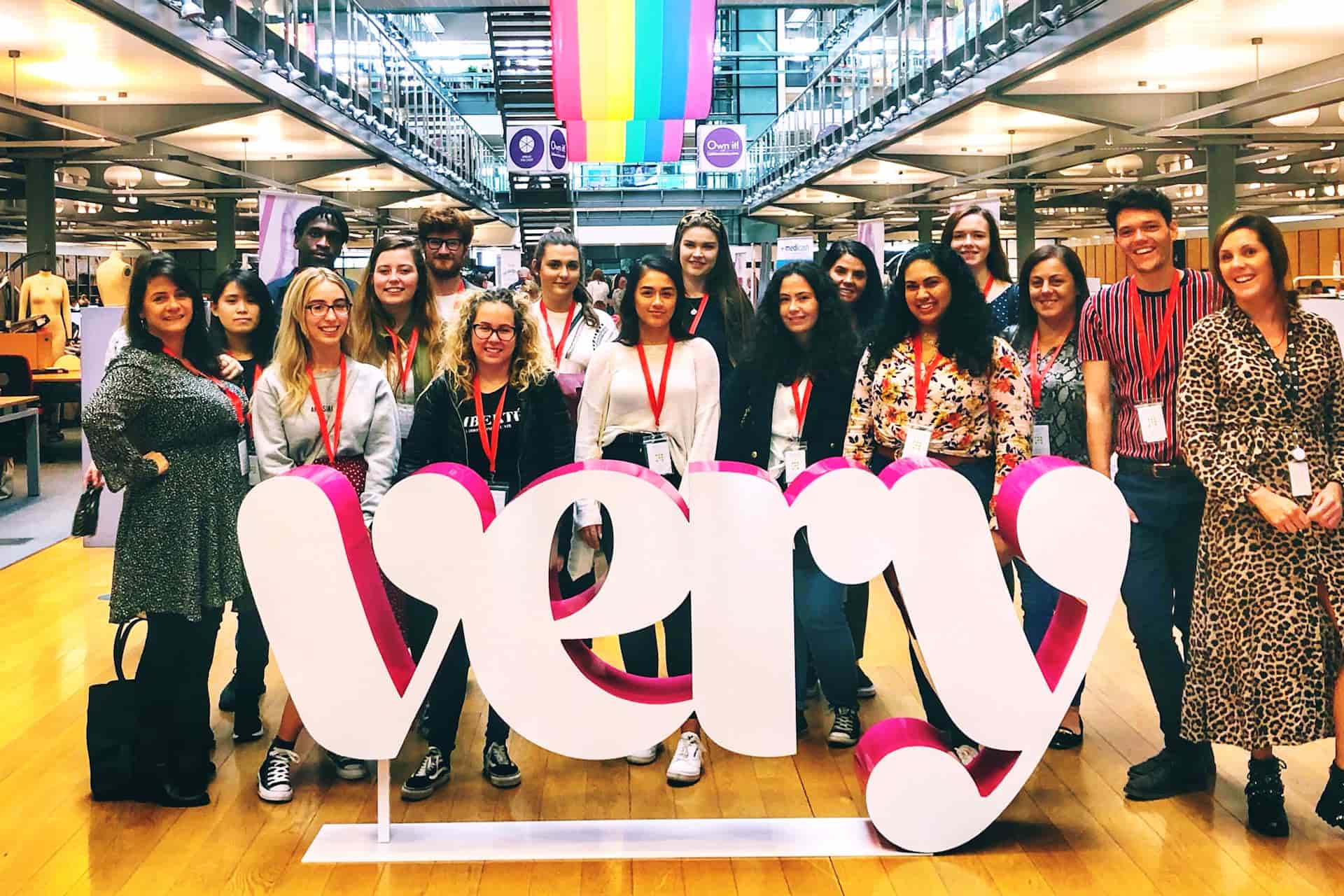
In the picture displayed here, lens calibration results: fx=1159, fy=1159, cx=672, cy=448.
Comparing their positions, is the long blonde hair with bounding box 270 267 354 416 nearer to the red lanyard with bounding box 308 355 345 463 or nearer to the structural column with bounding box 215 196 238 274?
the red lanyard with bounding box 308 355 345 463

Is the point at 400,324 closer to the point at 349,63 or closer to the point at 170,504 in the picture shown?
the point at 170,504

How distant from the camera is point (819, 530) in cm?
275

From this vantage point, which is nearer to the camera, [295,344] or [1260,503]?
[1260,503]

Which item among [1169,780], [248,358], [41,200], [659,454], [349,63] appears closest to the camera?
[1169,780]

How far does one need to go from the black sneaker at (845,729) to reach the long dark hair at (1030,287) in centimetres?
130

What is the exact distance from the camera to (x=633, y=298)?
342 centimetres

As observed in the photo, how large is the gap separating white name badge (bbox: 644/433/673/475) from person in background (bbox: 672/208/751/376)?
20.9 inches

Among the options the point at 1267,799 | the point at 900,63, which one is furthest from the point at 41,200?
the point at 1267,799

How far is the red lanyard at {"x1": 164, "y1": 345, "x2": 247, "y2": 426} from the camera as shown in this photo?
10.4ft

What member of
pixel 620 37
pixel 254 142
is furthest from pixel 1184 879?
pixel 254 142

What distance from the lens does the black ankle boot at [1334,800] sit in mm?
2832

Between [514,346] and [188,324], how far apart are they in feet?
2.90

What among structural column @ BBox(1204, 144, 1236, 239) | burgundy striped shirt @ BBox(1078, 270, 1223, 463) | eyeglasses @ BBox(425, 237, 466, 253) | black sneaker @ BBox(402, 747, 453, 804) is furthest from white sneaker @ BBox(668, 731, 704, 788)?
structural column @ BBox(1204, 144, 1236, 239)

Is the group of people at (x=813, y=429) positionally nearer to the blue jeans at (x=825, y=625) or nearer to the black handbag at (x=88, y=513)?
the blue jeans at (x=825, y=625)
